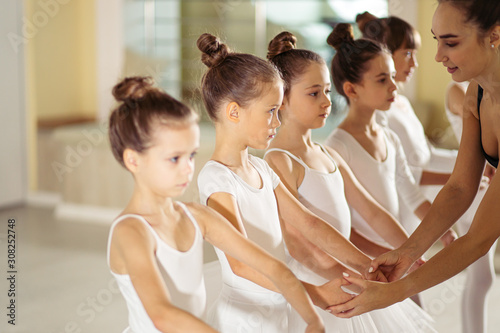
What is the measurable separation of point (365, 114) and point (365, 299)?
18.6 inches

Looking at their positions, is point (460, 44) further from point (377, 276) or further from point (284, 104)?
point (377, 276)

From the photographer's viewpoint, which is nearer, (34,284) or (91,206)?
(34,284)

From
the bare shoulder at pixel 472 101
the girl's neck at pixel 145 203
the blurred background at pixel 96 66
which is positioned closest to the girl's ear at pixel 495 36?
the bare shoulder at pixel 472 101

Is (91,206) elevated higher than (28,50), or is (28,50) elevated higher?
(28,50)

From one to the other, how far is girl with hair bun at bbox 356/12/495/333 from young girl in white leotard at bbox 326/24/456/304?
0.19 metres

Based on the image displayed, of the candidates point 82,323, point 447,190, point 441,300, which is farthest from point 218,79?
point 441,300

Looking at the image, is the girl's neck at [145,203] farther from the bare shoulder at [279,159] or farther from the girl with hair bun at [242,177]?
Result: the bare shoulder at [279,159]

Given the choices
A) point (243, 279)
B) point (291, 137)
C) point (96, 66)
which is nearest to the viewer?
point (243, 279)

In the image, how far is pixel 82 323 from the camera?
1943 mm

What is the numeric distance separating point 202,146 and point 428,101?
124 cm

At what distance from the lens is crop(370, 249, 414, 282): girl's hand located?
45.8 inches

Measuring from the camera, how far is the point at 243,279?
0.98 meters

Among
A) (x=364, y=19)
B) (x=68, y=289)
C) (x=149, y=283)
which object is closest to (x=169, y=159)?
(x=149, y=283)

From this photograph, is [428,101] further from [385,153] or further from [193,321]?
[193,321]
